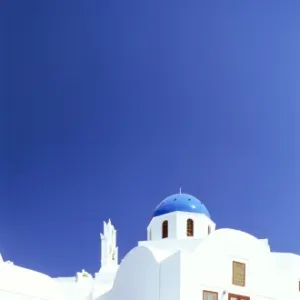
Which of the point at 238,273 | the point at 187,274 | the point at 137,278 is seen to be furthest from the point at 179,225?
the point at 187,274

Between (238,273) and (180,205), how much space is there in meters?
9.13

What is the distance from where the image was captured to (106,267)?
181 feet

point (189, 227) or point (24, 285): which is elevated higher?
point (189, 227)

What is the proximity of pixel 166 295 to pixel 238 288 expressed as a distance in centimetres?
479

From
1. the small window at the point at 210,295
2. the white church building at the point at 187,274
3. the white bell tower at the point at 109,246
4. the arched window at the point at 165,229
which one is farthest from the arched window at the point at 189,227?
the white bell tower at the point at 109,246

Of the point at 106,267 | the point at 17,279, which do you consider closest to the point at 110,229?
the point at 106,267

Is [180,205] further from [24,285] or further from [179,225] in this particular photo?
[24,285]

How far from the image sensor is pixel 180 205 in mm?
43469

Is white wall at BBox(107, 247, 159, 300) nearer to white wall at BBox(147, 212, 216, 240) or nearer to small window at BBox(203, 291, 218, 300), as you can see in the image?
small window at BBox(203, 291, 218, 300)

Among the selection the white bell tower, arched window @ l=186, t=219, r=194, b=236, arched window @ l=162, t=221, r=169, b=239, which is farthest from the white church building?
the white bell tower

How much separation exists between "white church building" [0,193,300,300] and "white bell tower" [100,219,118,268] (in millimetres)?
15403

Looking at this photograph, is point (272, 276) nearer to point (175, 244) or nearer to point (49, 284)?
point (175, 244)

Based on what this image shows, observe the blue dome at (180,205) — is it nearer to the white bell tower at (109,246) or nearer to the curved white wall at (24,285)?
the curved white wall at (24,285)

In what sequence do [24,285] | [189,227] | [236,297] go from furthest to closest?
[189,227] → [236,297] → [24,285]
